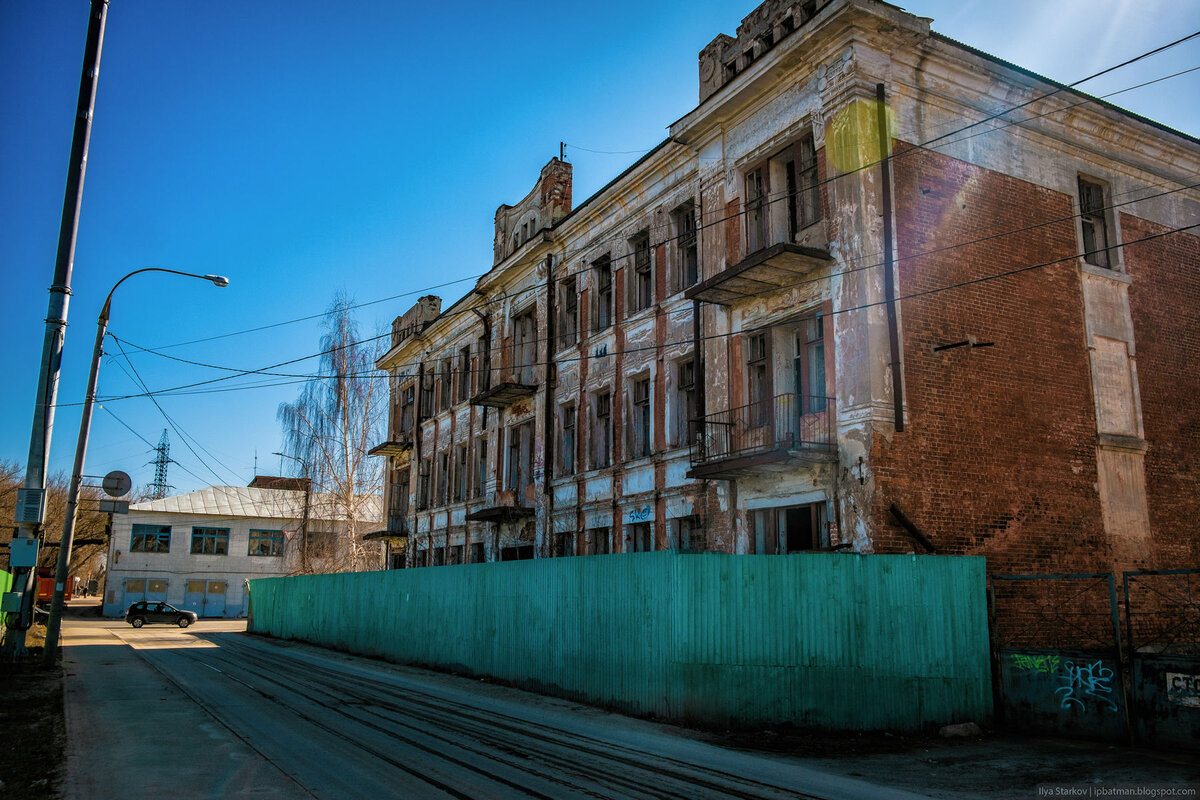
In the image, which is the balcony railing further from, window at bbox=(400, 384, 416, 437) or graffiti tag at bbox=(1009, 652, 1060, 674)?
window at bbox=(400, 384, 416, 437)

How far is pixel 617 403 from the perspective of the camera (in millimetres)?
22109

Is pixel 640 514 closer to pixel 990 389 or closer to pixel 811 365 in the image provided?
pixel 811 365

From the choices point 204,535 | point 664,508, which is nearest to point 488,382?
point 664,508

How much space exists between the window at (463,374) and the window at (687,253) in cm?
1315

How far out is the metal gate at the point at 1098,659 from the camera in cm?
1088

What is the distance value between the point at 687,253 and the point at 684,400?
3485 mm

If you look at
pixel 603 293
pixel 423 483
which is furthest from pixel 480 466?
pixel 603 293

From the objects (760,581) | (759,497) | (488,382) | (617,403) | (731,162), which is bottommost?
(760,581)

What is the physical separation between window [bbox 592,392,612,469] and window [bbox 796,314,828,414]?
707 cm

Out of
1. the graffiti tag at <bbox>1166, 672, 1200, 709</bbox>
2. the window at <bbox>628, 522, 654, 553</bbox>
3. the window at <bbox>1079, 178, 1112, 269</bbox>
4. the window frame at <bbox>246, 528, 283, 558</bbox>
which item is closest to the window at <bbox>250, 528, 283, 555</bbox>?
the window frame at <bbox>246, 528, 283, 558</bbox>

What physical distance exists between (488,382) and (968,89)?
16.9m

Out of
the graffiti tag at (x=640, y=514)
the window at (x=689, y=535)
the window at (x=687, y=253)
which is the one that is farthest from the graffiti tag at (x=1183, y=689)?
the window at (x=687, y=253)

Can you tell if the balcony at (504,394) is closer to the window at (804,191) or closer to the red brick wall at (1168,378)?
the window at (804,191)

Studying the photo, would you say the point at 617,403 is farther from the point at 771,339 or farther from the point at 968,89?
the point at 968,89
